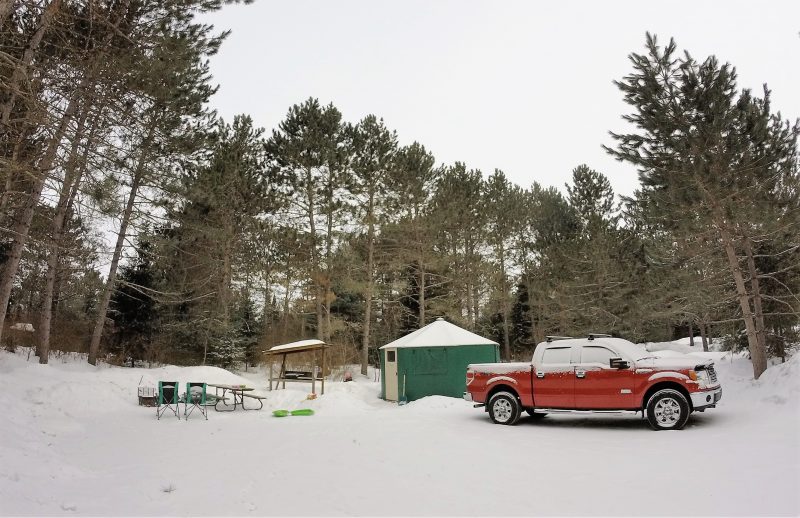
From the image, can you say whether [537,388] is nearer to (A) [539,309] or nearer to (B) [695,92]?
(B) [695,92]

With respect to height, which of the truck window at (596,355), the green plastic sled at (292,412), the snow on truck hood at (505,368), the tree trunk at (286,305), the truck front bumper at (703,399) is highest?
the tree trunk at (286,305)

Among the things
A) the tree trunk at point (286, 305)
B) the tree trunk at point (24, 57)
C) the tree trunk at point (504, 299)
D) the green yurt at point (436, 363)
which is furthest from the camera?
the tree trunk at point (504, 299)

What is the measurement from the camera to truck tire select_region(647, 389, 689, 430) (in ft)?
28.6

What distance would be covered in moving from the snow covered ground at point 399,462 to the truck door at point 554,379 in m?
0.57

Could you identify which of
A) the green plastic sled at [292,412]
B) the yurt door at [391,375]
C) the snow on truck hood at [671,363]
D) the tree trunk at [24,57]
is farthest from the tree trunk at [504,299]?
the tree trunk at [24,57]

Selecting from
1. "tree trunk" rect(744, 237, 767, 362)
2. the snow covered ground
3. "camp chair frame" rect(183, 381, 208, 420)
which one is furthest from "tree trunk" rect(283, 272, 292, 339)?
"tree trunk" rect(744, 237, 767, 362)

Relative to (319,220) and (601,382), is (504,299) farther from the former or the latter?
(601,382)

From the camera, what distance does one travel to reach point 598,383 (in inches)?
373

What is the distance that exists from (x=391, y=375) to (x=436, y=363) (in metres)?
1.98

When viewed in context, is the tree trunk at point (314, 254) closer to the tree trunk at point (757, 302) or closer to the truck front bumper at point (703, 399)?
the tree trunk at point (757, 302)

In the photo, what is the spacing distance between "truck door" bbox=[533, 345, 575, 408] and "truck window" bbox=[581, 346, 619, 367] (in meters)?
0.30

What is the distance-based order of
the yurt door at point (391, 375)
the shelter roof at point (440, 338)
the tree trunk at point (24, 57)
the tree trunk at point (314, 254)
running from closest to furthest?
the tree trunk at point (24, 57)
the shelter roof at point (440, 338)
the yurt door at point (391, 375)
the tree trunk at point (314, 254)

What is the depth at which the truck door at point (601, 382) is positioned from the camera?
925cm

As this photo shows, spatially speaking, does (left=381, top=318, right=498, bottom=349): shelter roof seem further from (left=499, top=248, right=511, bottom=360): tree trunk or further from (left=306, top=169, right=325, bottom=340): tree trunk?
(left=499, top=248, right=511, bottom=360): tree trunk
